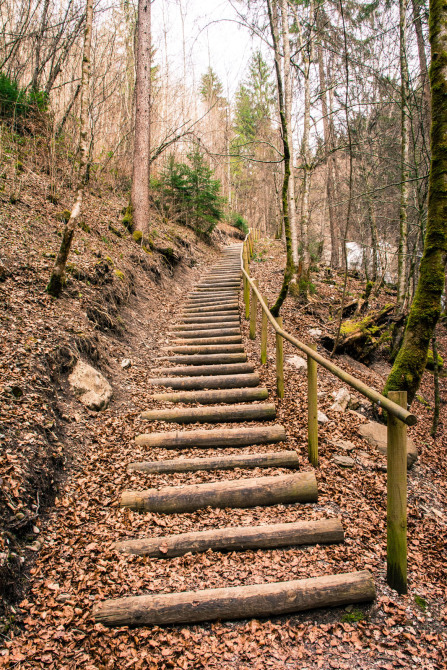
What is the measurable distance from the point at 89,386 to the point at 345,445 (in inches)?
118

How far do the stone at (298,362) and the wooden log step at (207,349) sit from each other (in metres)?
0.90

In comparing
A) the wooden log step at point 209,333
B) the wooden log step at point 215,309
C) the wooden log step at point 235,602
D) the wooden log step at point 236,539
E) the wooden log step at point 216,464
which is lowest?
the wooden log step at point 235,602

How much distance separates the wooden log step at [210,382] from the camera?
17.4 ft

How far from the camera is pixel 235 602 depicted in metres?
2.22

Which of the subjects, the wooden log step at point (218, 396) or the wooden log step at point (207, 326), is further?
the wooden log step at point (207, 326)

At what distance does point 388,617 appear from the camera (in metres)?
2.18

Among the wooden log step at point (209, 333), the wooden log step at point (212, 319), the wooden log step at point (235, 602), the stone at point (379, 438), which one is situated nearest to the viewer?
the wooden log step at point (235, 602)

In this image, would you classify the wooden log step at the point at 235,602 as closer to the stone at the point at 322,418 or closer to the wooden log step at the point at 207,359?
the stone at the point at 322,418

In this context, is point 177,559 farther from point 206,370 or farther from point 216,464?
point 206,370

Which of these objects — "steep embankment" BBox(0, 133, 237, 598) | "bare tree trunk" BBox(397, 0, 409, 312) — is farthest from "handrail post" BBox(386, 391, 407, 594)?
"bare tree trunk" BBox(397, 0, 409, 312)

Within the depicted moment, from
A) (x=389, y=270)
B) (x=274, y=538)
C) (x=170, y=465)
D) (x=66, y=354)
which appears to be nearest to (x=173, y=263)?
(x=66, y=354)

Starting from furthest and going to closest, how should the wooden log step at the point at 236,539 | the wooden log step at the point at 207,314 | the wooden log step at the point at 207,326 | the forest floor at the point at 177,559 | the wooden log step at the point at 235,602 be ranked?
the wooden log step at the point at 207,314 < the wooden log step at the point at 207,326 < the wooden log step at the point at 236,539 < the wooden log step at the point at 235,602 < the forest floor at the point at 177,559

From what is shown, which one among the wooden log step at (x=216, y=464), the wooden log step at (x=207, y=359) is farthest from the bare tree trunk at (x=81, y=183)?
the wooden log step at (x=216, y=464)

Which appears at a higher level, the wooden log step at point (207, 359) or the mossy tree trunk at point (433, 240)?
the mossy tree trunk at point (433, 240)
